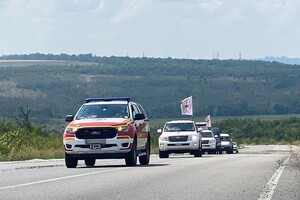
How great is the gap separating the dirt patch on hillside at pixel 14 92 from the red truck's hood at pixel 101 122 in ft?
452

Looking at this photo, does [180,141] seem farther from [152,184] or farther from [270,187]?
[270,187]

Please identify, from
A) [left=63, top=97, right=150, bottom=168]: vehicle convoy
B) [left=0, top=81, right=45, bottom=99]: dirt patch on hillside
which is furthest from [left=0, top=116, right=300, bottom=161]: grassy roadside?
[left=0, top=81, right=45, bottom=99]: dirt patch on hillside

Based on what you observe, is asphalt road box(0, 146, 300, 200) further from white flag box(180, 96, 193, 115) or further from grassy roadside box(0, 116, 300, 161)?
white flag box(180, 96, 193, 115)

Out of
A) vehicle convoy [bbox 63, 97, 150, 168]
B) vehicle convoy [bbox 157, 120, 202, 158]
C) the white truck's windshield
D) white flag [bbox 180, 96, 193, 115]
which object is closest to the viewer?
vehicle convoy [bbox 63, 97, 150, 168]

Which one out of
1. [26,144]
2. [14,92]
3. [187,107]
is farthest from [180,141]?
[14,92]

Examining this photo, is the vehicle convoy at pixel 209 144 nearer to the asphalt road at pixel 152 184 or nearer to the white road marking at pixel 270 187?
the asphalt road at pixel 152 184

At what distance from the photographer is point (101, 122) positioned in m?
25.8

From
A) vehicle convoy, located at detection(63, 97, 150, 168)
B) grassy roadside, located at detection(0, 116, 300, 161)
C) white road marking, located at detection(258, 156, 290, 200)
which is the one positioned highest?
vehicle convoy, located at detection(63, 97, 150, 168)

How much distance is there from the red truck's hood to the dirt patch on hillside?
452 ft

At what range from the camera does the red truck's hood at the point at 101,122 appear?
84.3ft

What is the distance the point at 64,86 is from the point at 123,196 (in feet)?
543

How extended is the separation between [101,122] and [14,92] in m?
143

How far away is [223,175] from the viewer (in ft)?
72.7

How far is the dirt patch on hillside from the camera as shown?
164 meters
